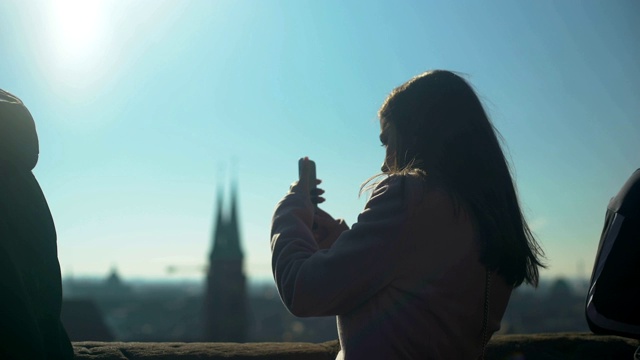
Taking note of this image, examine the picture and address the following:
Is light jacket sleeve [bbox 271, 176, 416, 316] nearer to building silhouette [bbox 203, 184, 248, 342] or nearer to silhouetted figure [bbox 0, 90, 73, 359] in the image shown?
silhouetted figure [bbox 0, 90, 73, 359]

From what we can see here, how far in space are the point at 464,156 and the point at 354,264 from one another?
419mm

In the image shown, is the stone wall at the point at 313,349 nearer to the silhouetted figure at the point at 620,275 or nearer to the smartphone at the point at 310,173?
the smartphone at the point at 310,173

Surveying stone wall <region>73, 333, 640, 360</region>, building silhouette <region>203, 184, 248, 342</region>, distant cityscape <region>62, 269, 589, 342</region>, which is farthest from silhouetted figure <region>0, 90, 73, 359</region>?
building silhouette <region>203, 184, 248, 342</region>

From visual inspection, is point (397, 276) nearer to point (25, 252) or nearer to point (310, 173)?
point (310, 173)

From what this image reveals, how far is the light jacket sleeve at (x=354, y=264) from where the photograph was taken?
1646mm

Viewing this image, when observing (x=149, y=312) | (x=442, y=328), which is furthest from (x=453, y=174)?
(x=149, y=312)

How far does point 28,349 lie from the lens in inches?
58.3

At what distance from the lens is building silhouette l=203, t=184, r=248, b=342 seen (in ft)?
167

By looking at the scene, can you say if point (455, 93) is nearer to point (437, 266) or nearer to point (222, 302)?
point (437, 266)

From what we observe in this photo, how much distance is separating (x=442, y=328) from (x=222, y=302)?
5232 centimetres

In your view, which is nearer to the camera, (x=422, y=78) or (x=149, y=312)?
(x=422, y=78)

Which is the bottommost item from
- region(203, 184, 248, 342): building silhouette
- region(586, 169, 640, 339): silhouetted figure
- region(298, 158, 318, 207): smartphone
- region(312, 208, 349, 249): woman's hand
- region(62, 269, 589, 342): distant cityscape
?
region(62, 269, 589, 342): distant cityscape

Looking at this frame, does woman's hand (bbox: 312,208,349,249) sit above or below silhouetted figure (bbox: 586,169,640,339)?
above

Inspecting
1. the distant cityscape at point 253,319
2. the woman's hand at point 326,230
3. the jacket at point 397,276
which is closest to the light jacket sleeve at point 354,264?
the jacket at point 397,276
